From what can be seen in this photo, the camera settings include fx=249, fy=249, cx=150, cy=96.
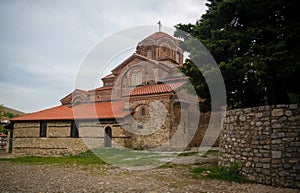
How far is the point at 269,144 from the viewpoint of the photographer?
258 inches

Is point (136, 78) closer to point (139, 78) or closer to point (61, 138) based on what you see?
point (139, 78)

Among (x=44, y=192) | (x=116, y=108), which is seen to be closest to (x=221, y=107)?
(x=44, y=192)

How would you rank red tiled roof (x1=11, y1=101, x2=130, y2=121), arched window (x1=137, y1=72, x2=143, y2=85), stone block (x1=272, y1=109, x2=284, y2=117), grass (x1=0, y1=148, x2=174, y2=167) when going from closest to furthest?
stone block (x1=272, y1=109, x2=284, y2=117) < grass (x1=0, y1=148, x2=174, y2=167) < red tiled roof (x1=11, y1=101, x2=130, y2=121) < arched window (x1=137, y1=72, x2=143, y2=85)

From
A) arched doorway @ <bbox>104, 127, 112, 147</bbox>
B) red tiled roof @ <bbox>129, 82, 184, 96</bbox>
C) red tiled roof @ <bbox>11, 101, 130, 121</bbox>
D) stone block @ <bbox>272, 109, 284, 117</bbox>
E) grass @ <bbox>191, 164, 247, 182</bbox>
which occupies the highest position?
red tiled roof @ <bbox>129, 82, 184, 96</bbox>

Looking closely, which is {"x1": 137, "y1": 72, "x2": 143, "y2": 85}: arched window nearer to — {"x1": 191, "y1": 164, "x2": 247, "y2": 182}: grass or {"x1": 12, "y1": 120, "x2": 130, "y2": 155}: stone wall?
{"x1": 12, "y1": 120, "x2": 130, "y2": 155}: stone wall

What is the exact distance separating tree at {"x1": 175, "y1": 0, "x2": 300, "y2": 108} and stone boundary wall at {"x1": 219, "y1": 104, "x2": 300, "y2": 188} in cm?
176

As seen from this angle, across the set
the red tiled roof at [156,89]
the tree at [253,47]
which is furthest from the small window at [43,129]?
the tree at [253,47]

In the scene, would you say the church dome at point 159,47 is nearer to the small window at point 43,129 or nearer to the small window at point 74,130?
the small window at point 74,130

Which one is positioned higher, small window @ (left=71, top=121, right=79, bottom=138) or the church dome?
the church dome

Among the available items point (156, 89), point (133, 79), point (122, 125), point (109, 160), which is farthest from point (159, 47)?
point (109, 160)

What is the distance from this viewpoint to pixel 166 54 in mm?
25922

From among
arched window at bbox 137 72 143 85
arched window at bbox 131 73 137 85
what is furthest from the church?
arched window at bbox 131 73 137 85

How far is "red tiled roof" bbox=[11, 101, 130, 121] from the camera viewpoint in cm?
1942

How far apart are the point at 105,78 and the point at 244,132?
21.5m
